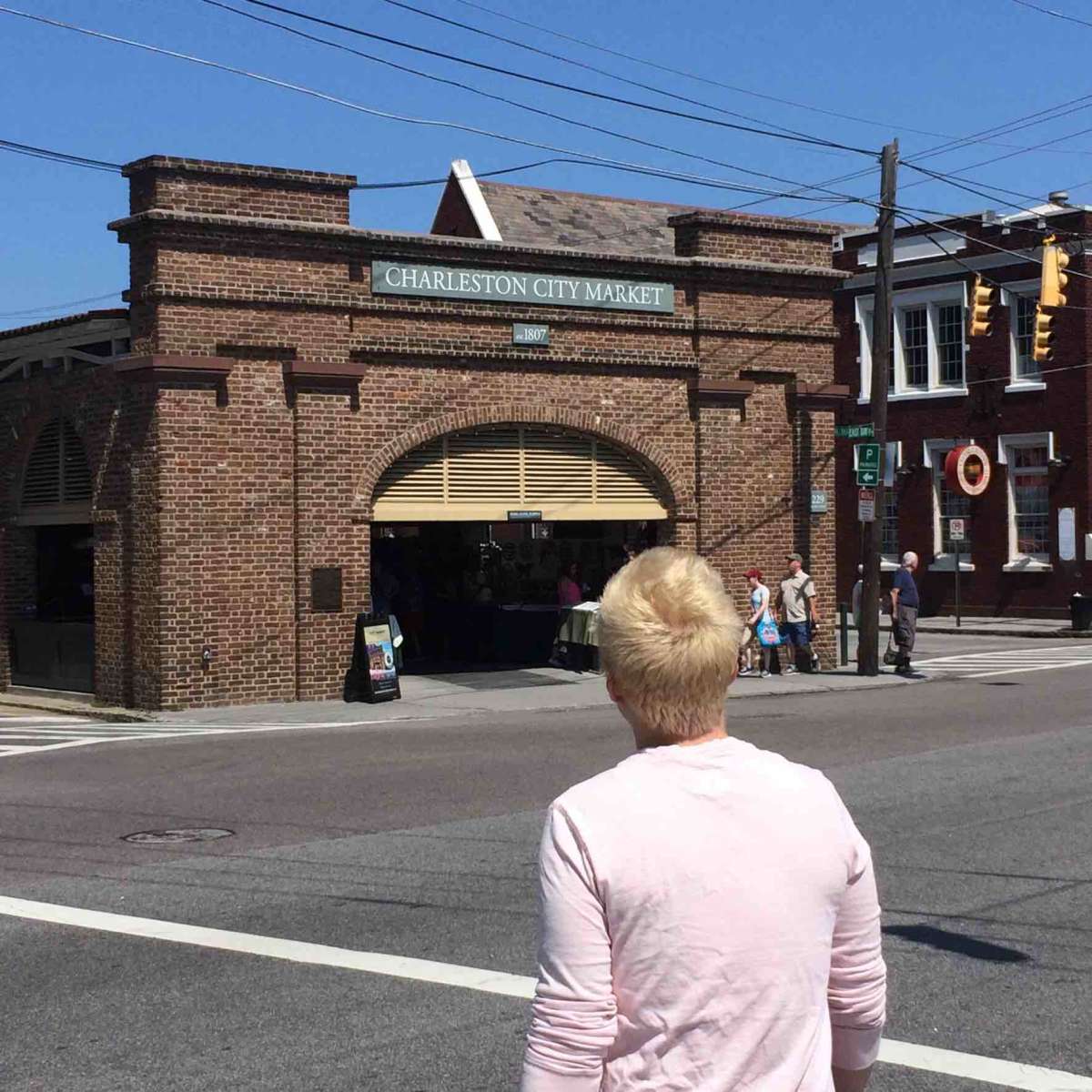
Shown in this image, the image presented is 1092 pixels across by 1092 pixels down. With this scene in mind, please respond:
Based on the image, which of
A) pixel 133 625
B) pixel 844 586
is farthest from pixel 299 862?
pixel 844 586

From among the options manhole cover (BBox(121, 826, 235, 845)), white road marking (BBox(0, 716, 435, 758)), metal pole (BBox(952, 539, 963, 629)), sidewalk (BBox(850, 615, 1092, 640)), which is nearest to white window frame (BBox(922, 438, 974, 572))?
sidewalk (BBox(850, 615, 1092, 640))

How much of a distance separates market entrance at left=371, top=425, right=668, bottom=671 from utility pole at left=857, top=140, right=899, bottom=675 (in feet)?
10.2

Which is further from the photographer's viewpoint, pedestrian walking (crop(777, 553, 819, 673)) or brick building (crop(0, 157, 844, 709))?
pedestrian walking (crop(777, 553, 819, 673))

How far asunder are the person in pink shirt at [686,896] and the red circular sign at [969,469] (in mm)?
35428

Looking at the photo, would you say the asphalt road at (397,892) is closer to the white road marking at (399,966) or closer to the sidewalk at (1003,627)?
the white road marking at (399,966)

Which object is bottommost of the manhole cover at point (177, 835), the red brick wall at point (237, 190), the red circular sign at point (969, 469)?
the manhole cover at point (177, 835)

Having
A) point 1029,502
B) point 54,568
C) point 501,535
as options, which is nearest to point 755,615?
point 501,535

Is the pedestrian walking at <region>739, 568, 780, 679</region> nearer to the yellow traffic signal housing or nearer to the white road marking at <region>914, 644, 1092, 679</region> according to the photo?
the white road marking at <region>914, 644, 1092, 679</region>

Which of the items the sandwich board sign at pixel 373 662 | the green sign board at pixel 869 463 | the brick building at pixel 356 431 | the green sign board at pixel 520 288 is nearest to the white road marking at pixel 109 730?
the brick building at pixel 356 431

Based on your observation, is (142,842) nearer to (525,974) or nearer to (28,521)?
(525,974)

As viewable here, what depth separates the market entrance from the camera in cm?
2247

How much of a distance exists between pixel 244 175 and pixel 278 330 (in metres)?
1.97

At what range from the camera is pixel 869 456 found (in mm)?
23703

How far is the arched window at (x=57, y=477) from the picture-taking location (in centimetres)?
2245
